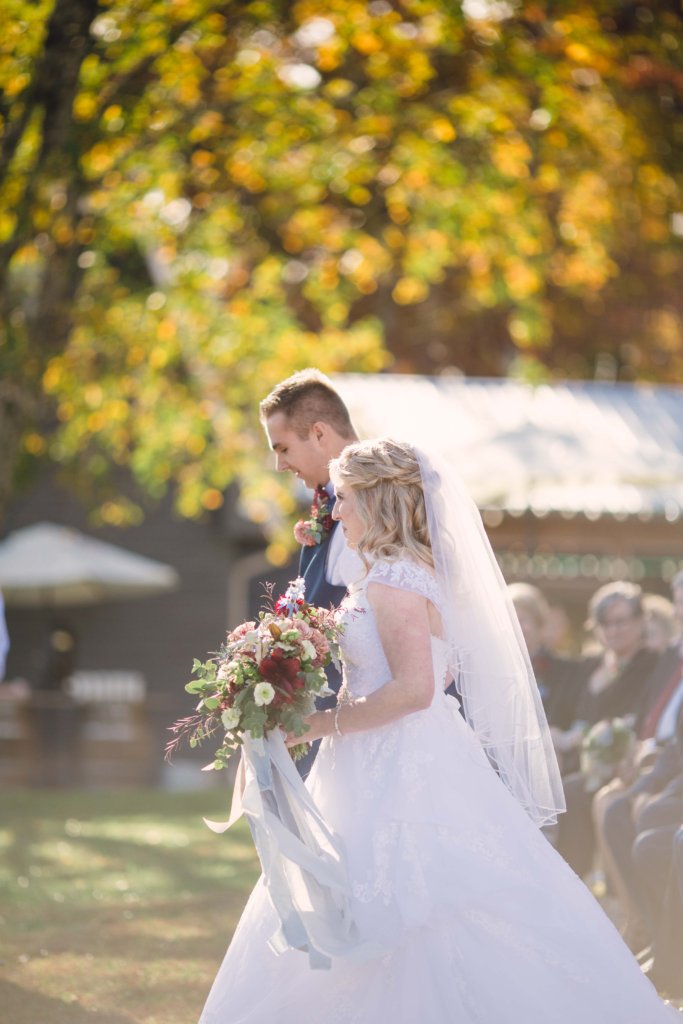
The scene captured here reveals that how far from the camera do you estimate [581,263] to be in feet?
52.7

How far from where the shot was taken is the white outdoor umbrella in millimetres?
19578

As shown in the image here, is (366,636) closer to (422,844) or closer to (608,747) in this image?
(422,844)

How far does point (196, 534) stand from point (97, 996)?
1721cm

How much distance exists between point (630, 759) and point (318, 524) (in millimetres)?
2811

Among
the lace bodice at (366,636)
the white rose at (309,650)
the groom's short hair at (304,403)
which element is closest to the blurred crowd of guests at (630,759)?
the lace bodice at (366,636)

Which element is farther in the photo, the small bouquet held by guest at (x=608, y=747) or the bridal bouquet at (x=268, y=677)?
the small bouquet held by guest at (x=608, y=747)

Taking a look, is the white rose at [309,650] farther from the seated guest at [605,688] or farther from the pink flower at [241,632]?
the seated guest at [605,688]

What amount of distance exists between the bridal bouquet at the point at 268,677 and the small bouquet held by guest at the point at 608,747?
348cm

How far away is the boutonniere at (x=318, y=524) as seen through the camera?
5.39 meters

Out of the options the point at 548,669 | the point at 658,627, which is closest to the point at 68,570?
the point at 548,669

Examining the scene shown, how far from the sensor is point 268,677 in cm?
424

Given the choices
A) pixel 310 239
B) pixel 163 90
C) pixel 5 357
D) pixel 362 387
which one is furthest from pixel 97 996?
pixel 362 387

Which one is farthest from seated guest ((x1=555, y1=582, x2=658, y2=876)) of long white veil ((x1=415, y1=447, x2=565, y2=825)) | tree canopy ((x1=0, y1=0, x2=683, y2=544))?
tree canopy ((x1=0, y1=0, x2=683, y2=544))

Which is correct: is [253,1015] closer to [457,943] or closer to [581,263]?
[457,943]
